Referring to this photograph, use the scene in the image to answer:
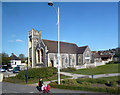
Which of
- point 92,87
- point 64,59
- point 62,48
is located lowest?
point 92,87

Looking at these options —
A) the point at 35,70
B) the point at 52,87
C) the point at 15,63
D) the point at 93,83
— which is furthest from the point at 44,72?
the point at 15,63

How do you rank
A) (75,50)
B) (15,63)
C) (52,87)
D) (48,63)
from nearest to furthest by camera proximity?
(52,87) < (48,63) < (75,50) < (15,63)

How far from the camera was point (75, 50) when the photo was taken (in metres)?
44.3

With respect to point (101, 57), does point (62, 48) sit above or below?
above

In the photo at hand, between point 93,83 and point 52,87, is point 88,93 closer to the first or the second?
point 93,83

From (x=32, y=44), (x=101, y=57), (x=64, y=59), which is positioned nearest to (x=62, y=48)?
(x=64, y=59)

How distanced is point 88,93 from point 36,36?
32.2 meters

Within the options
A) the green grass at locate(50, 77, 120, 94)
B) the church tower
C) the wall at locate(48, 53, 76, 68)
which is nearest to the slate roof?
the wall at locate(48, 53, 76, 68)

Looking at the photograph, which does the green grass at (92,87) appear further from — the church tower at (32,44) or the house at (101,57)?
the house at (101,57)

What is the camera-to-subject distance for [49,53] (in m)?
33.6

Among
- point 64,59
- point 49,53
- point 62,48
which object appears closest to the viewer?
point 49,53

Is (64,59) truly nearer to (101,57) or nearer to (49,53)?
(49,53)

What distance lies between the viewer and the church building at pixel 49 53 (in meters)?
34.1

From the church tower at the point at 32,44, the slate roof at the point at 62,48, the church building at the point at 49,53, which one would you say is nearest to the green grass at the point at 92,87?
the church building at the point at 49,53
